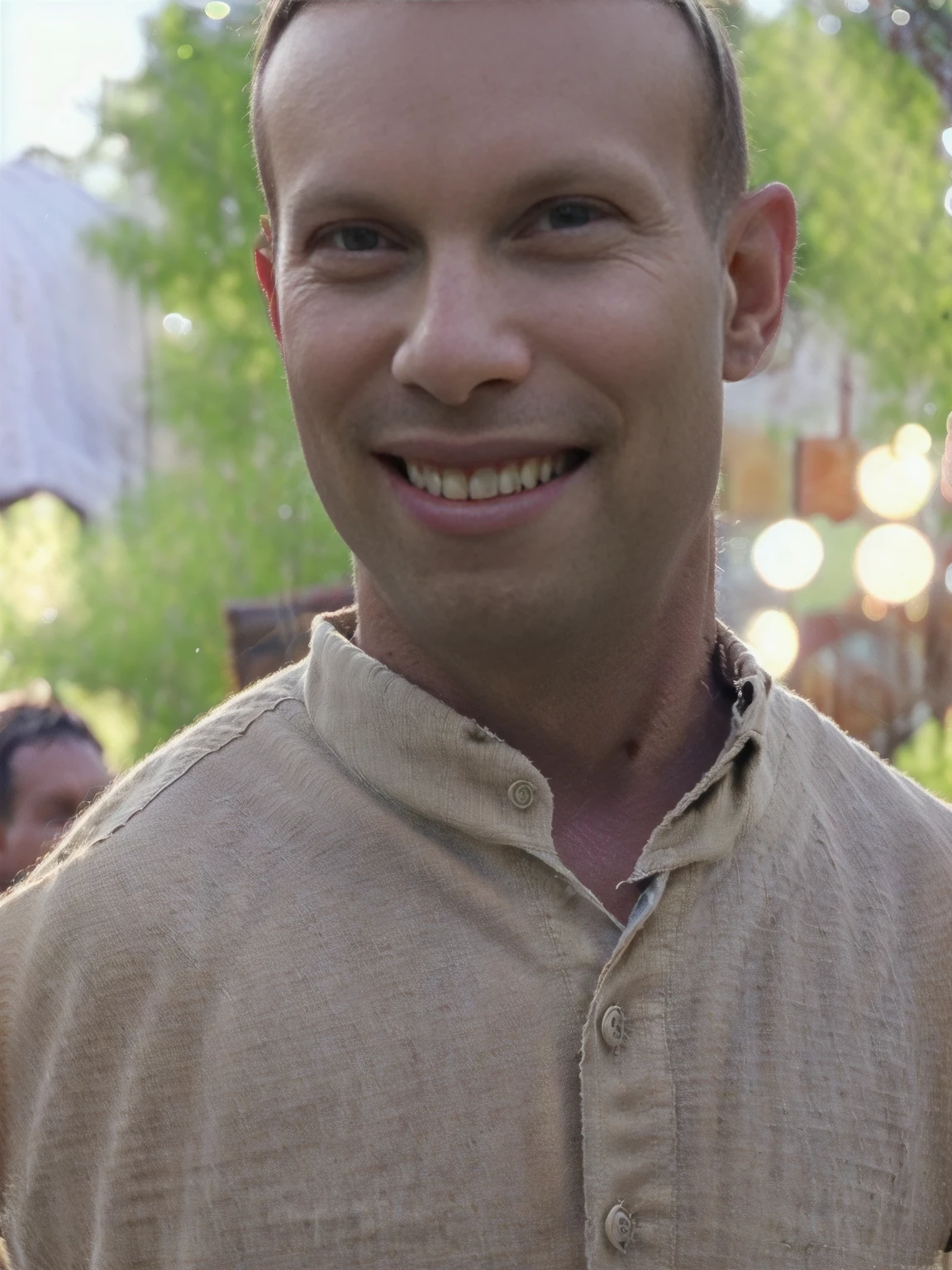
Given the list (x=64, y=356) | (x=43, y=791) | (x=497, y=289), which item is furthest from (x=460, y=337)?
(x=64, y=356)

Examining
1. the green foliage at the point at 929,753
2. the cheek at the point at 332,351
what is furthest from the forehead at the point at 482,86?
the green foliage at the point at 929,753

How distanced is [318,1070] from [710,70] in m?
0.92

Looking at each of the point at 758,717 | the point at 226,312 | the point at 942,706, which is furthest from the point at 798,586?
the point at 758,717

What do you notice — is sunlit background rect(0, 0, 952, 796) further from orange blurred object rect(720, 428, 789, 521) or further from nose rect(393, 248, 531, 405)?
nose rect(393, 248, 531, 405)

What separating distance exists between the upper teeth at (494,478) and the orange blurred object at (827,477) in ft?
15.6

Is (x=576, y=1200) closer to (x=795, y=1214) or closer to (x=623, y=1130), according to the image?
(x=623, y=1130)

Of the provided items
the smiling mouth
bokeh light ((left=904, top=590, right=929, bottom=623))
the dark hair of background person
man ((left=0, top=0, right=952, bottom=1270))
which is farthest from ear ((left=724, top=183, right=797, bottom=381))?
bokeh light ((left=904, top=590, right=929, bottom=623))

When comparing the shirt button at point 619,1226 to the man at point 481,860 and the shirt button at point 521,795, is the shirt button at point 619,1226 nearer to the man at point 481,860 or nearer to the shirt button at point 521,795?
the man at point 481,860

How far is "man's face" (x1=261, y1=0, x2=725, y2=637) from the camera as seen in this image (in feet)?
3.81

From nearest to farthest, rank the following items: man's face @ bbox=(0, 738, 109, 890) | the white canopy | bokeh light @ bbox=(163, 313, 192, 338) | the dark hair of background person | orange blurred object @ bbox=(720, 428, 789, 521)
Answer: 1. man's face @ bbox=(0, 738, 109, 890)
2. the dark hair of background person
3. the white canopy
4. bokeh light @ bbox=(163, 313, 192, 338)
5. orange blurred object @ bbox=(720, 428, 789, 521)

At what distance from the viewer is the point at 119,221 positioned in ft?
18.0

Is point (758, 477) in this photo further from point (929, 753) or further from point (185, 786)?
point (185, 786)

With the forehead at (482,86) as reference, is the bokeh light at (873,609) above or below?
below

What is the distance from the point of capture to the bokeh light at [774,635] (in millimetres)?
5727
